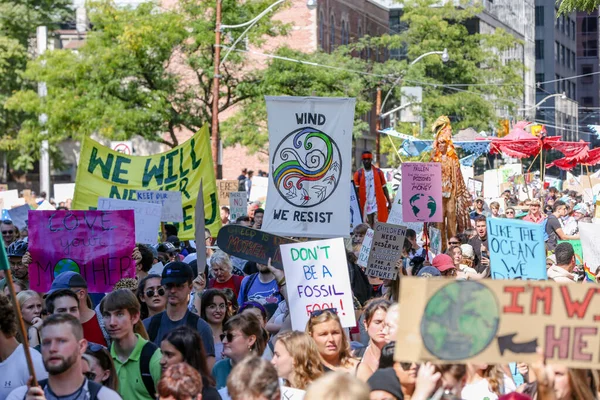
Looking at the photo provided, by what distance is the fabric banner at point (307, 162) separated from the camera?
11.5 meters

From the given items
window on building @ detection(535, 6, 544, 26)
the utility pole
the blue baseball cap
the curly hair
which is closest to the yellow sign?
the blue baseball cap

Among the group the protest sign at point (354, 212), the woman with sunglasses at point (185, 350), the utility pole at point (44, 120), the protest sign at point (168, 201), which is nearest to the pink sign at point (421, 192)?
the protest sign at point (354, 212)

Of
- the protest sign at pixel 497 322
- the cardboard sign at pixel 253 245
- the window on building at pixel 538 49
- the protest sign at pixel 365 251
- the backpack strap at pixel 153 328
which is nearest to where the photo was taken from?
the protest sign at pixel 497 322

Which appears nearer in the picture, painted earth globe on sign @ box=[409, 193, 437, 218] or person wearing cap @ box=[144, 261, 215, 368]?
person wearing cap @ box=[144, 261, 215, 368]

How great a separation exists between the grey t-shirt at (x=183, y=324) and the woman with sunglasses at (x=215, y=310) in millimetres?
400

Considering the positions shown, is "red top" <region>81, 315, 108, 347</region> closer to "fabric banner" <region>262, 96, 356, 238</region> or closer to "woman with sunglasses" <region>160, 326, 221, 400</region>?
"woman with sunglasses" <region>160, 326, 221, 400</region>

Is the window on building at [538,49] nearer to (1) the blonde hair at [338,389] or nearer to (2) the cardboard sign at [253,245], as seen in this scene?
(2) the cardboard sign at [253,245]

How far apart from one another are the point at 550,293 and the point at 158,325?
3851 mm

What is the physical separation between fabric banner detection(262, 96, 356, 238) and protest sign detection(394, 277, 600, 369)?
6.77 m

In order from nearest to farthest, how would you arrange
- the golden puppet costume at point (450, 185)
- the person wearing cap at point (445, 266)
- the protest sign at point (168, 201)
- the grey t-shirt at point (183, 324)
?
the grey t-shirt at point (183, 324)
the person wearing cap at point (445, 266)
the protest sign at point (168, 201)
the golden puppet costume at point (450, 185)

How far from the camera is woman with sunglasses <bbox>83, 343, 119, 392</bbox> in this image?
244 inches

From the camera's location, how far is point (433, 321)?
452cm

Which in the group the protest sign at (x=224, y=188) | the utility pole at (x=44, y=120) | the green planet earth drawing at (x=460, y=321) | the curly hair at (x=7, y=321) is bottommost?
the curly hair at (x=7, y=321)

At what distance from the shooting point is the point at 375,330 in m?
7.17
